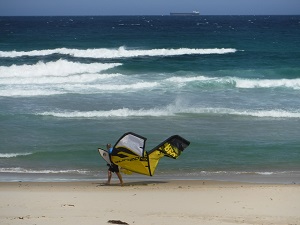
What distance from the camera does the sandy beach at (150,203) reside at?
31.2ft

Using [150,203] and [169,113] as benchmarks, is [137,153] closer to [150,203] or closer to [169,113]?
[150,203]

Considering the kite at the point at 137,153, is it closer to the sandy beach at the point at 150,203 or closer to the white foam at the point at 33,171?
the sandy beach at the point at 150,203

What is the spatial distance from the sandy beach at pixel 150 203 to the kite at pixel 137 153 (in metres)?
0.37

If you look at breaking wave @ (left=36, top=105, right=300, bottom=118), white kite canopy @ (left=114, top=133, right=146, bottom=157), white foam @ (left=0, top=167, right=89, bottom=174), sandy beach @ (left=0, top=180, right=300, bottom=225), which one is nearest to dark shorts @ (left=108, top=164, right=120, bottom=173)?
sandy beach @ (left=0, top=180, right=300, bottom=225)

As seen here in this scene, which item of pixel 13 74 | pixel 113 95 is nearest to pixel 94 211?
pixel 113 95

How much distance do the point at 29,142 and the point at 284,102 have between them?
1089cm

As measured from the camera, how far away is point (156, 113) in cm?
1973

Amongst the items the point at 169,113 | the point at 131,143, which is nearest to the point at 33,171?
the point at 131,143

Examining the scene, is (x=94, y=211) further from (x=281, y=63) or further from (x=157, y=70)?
(x=281, y=63)

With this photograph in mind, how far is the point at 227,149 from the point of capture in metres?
15.5

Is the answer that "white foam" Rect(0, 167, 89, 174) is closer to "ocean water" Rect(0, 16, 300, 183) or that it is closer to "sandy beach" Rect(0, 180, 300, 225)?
"ocean water" Rect(0, 16, 300, 183)

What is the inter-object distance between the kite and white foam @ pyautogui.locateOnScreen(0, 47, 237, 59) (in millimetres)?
27231

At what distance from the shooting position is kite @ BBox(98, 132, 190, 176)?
12.2 m

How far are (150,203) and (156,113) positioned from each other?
30.7 ft
